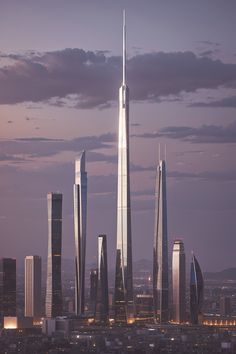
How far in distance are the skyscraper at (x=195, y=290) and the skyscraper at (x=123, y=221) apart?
11.9 feet

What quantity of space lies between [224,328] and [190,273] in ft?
16.7

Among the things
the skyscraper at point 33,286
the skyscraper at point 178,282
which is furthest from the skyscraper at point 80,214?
the skyscraper at point 178,282

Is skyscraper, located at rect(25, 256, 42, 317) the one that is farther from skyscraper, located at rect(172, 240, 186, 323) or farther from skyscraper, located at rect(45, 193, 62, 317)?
skyscraper, located at rect(172, 240, 186, 323)

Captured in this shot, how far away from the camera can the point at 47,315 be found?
56.4 meters

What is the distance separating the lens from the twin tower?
54.4 metres

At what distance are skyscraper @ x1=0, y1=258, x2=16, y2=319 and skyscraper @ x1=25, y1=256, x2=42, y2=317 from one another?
120 cm

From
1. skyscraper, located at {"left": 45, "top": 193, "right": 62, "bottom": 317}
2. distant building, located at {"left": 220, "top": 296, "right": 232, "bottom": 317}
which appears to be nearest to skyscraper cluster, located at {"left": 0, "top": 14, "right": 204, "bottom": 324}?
skyscraper, located at {"left": 45, "top": 193, "right": 62, "bottom": 317}

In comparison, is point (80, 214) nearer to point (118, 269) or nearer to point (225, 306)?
point (118, 269)

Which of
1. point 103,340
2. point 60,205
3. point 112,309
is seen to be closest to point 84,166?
point 60,205

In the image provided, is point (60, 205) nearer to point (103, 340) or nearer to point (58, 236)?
point (58, 236)

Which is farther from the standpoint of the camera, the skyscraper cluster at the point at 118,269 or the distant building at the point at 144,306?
the distant building at the point at 144,306

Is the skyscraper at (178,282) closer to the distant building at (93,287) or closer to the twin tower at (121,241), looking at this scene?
the twin tower at (121,241)

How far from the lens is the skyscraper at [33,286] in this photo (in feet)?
191

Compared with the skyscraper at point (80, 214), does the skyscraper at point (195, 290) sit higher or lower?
lower
